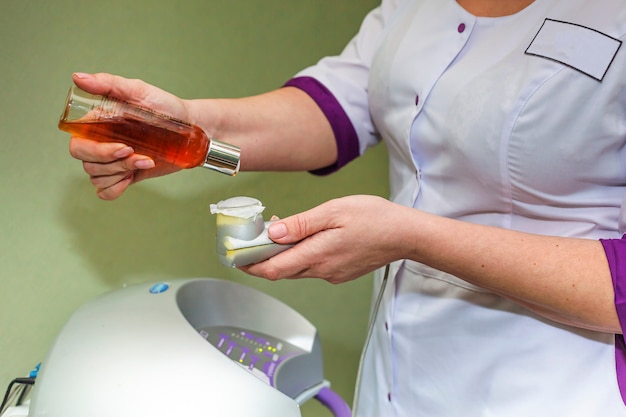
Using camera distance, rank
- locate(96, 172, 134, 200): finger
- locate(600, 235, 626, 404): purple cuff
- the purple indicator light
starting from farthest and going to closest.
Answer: the purple indicator light < locate(96, 172, 134, 200): finger < locate(600, 235, 626, 404): purple cuff

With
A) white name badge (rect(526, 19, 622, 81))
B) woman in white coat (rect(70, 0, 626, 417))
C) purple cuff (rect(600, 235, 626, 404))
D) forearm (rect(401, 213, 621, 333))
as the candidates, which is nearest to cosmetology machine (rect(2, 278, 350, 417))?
woman in white coat (rect(70, 0, 626, 417))

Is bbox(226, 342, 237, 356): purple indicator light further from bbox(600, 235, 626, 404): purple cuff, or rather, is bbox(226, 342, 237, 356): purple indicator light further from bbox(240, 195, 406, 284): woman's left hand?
bbox(600, 235, 626, 404): purple cuff

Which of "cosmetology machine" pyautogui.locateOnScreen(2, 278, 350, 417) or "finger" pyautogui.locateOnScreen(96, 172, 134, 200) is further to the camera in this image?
"finger" pyautogui.locateOnScreen(96, 172, 134, 200)

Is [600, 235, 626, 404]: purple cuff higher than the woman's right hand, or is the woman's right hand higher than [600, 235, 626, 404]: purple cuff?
the woman's right hand

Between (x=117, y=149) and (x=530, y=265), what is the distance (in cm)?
52

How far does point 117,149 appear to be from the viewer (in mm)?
734

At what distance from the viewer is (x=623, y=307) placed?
0.68 m

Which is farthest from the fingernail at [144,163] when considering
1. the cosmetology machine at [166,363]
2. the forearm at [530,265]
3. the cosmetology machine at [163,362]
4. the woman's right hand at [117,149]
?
the forearm at [530,265]

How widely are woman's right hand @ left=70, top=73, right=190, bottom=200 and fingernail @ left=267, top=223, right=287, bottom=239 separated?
0.63 feet

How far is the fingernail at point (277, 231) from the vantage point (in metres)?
0.70

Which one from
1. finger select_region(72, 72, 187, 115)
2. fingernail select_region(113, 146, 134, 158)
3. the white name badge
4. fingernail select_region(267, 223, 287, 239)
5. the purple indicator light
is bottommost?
the purple indicator light

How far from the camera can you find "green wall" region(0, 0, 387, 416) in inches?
39.1

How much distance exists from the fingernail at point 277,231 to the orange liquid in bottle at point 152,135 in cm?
13

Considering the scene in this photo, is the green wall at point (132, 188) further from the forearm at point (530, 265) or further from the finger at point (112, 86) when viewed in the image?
the forearm at point (530, 265)
